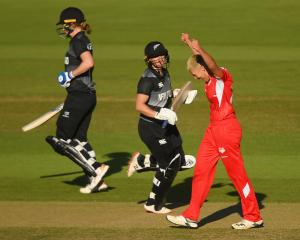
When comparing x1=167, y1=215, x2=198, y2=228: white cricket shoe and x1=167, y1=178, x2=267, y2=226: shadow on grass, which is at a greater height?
x1=167, y1=215, x2=198, y2=228: white cricket shoe

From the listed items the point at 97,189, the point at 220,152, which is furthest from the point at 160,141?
the point at 97,189

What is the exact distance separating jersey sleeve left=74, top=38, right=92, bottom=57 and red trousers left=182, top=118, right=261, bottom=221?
2.48 meters

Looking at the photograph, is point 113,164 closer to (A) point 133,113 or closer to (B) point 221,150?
(A) point 133,113

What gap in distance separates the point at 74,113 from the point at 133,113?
A: 5.30 metres

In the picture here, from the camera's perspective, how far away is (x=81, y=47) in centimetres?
1254

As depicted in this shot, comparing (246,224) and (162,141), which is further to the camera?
(162,141)

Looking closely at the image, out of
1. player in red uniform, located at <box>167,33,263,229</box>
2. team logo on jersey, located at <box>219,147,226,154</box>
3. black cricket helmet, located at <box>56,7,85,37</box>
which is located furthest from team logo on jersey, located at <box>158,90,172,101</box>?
black cricket helmet, located at <box>56,7,85,37</box>

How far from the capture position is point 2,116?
1773 cm

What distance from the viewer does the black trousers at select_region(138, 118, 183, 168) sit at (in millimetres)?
11578

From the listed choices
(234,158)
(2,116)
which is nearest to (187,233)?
(234,158)

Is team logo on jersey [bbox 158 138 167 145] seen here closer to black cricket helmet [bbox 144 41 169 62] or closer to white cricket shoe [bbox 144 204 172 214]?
white cricket shoe [bbox 144 204 172 214]

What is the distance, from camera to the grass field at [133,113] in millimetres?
11102

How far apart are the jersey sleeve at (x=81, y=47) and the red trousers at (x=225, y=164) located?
2482 mm

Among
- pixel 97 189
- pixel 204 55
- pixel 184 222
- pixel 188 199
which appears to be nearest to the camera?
pixel 204 55
